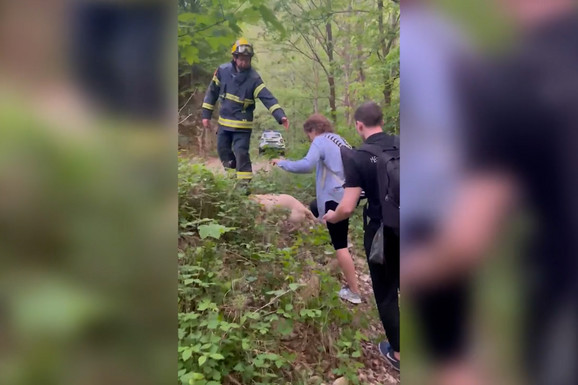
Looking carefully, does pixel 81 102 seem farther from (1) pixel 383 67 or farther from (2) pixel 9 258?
(1) pixel 383 67

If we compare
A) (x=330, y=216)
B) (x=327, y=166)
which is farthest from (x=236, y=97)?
(x=330, y=216)

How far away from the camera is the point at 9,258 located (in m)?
1.04

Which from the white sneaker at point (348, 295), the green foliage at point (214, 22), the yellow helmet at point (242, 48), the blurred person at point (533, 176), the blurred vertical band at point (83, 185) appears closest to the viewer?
the blurred vertical band at point (83, 185)

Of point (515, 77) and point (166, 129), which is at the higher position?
point (515, 77)

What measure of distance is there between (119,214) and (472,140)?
97cm

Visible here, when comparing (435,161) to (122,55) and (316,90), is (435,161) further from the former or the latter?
(122,55)

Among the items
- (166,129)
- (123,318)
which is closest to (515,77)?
(166,129)

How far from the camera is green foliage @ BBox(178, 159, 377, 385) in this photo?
192 centimetres

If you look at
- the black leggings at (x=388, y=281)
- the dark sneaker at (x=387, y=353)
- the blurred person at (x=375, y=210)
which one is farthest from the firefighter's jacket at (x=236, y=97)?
the dark sneaker at (x=387, y=353)

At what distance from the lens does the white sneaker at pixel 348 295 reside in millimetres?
1862

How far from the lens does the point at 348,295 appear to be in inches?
74.7

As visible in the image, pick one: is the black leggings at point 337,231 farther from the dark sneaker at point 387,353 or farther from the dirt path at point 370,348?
the dark sneaker at point 387,353

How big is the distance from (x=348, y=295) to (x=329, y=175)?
53 centimetres

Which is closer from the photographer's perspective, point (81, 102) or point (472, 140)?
point (81, 102)
